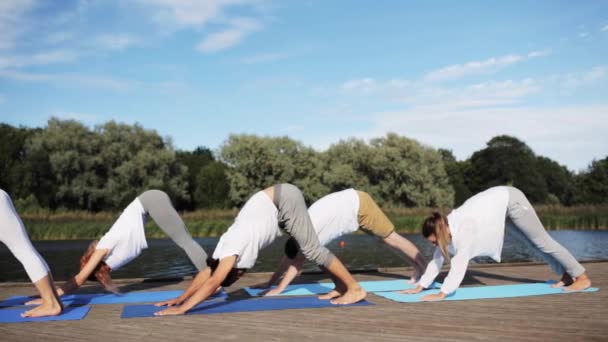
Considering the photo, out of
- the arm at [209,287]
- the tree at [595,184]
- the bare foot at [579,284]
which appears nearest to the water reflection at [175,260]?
the bare foot at [579,284]

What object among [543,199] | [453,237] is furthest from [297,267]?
[543,199]

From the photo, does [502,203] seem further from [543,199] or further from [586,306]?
[543,199]

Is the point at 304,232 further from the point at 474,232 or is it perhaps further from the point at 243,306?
the point at 474,232

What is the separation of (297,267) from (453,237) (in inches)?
66.8

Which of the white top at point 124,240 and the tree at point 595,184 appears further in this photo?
the tree at point 595,184

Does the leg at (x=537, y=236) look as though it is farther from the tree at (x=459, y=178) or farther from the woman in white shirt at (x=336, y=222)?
the tree at (x=459, y=178)

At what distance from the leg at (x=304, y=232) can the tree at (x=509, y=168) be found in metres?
61.1

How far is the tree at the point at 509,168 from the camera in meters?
63.8

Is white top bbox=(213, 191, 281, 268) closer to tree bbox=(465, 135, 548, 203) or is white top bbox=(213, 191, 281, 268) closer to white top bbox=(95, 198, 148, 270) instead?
white top bbox=(95, 198, 148, 270)

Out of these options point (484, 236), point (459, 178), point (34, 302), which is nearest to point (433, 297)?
point (484, 236)

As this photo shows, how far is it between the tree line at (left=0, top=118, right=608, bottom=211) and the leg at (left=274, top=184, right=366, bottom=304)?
3499cm

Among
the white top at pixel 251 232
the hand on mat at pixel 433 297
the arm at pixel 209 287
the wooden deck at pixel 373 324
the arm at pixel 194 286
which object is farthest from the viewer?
the hand on mat at pixel 433 297

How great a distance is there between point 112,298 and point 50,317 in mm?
1172

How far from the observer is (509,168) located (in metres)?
63.8
